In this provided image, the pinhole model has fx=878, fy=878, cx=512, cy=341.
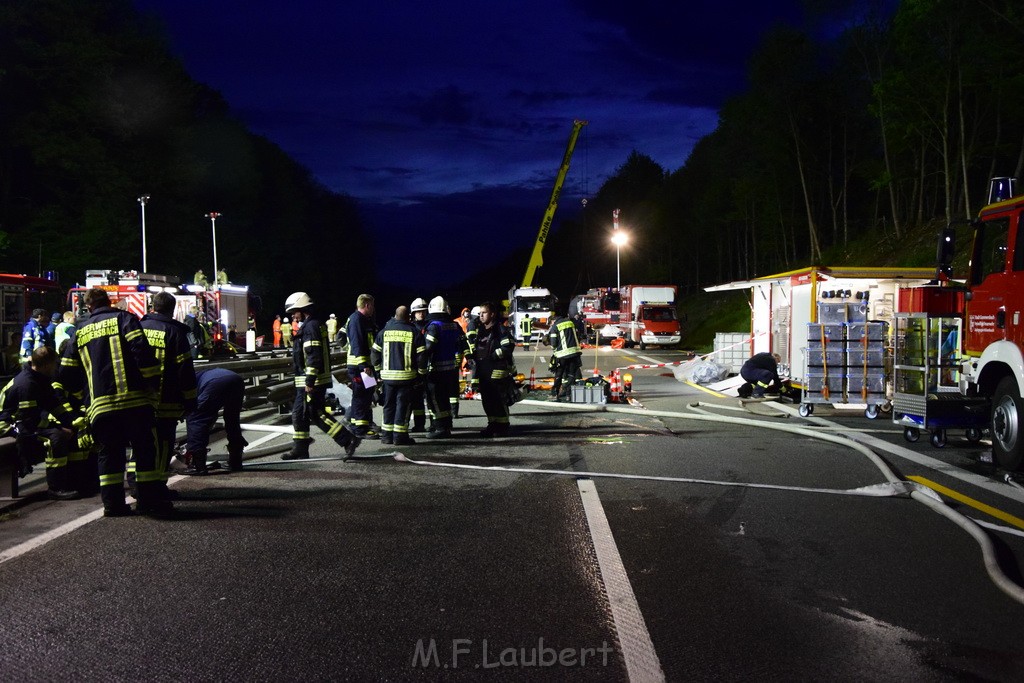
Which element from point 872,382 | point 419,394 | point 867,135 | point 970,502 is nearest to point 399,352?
point 419,394

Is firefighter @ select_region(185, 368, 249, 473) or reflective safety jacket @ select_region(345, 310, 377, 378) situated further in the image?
reflective safety jacket @ select_region(345, 310, 377, 378)

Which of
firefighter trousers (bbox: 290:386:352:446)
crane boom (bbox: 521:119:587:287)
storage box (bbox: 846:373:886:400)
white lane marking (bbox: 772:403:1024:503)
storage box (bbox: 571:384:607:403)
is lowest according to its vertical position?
white lane marking (bbox: 772:403:1024:503)

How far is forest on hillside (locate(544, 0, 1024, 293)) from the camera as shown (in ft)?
96.8

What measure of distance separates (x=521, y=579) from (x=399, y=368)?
5346 millimetres

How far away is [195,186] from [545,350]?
127ft

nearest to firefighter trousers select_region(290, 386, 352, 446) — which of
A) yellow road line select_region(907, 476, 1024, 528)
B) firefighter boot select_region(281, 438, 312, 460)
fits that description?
firefighter boot select_region(281, 438, 312, 460)

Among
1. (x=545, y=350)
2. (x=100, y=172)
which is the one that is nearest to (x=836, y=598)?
(x=545, y=350)

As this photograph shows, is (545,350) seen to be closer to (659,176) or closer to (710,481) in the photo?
(710,481)

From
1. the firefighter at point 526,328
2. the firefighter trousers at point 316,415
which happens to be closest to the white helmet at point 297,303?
the firefighter trousers at point 316,415

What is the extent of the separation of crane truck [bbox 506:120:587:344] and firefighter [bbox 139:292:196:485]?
31.7 meters

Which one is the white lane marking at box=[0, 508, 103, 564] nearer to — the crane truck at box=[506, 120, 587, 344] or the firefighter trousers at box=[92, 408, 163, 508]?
the firefighter trousers at box=[92, 408, 163, 508]

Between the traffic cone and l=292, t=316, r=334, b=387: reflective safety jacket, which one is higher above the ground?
l=292, t=316, r=334, b=387: reflective safety jacket

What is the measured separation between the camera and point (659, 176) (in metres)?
115

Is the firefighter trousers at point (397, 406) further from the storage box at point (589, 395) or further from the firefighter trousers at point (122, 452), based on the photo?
the storage box at point (589, 395)
